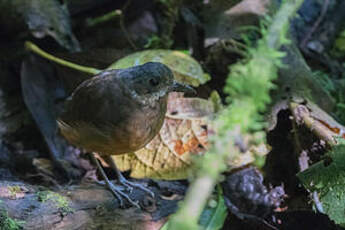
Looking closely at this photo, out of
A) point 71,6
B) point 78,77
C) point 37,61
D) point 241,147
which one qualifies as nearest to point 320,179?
point 241,147

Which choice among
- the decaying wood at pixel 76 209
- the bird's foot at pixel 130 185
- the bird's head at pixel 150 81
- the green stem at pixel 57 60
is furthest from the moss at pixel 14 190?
the green stem at pixel 57 60

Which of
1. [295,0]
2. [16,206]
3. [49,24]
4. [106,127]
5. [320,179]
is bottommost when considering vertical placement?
[320,179]

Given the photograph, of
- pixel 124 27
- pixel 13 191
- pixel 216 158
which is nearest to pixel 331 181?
pixel 216 158

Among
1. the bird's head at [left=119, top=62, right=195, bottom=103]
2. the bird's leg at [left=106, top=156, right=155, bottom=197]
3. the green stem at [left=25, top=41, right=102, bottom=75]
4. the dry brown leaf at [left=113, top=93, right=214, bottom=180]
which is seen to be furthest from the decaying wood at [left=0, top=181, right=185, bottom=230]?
the green stem at [left=25, top=41, right=102, bottom=75]

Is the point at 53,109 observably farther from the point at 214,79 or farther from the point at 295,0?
the point at 295,0

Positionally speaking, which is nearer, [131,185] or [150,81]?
[150,81]

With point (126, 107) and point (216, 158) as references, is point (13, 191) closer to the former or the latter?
point (126, 107)
